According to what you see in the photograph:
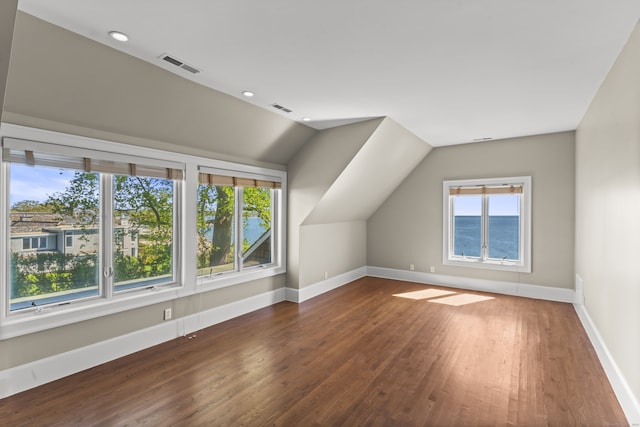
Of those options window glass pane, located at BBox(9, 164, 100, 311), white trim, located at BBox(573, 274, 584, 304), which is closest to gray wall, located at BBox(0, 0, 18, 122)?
window glass pane, located at BBox(9, 164, 100, 311)

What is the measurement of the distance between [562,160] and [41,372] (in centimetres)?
692

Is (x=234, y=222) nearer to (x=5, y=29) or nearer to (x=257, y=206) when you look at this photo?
(x=257, y=206)

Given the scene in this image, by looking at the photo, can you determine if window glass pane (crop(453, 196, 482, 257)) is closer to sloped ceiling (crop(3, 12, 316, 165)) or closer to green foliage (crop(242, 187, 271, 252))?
green foliage (crop(242, 187, 271, 252))

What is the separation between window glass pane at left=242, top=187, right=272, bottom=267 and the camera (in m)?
4.66

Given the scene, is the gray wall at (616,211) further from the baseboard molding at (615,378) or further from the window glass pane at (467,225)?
the window glass pane at (467,225)

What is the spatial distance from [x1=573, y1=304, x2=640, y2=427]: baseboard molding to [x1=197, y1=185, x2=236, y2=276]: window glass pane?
4.15 m

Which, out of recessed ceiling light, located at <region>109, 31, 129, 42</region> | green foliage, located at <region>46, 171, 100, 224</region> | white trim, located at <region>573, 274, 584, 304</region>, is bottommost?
white trim, located at <region>573, 274, 584, 304</region>

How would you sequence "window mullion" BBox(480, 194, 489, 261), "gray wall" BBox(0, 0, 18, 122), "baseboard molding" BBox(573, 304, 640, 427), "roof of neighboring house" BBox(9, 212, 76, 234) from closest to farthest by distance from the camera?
"gray wall" BBox(0, 0, 18, 122) < "baseboard molding" BBox(573, 304, 640, 427) < "roof of neighboring house" BBox(9, 212, 76, 234) < "window mullion" BBox(480, 194, 489, 261)

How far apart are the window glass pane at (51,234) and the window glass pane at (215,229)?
3.84 feet

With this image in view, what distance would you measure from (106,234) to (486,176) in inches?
223

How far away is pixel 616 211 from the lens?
2.57m

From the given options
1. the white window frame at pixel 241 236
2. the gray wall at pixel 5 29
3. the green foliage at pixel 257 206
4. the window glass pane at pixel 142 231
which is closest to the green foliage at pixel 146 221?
the window glass pane at pixel 142 231

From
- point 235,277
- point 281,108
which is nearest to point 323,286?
point 235,277

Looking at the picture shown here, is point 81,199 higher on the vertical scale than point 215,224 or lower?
higher
